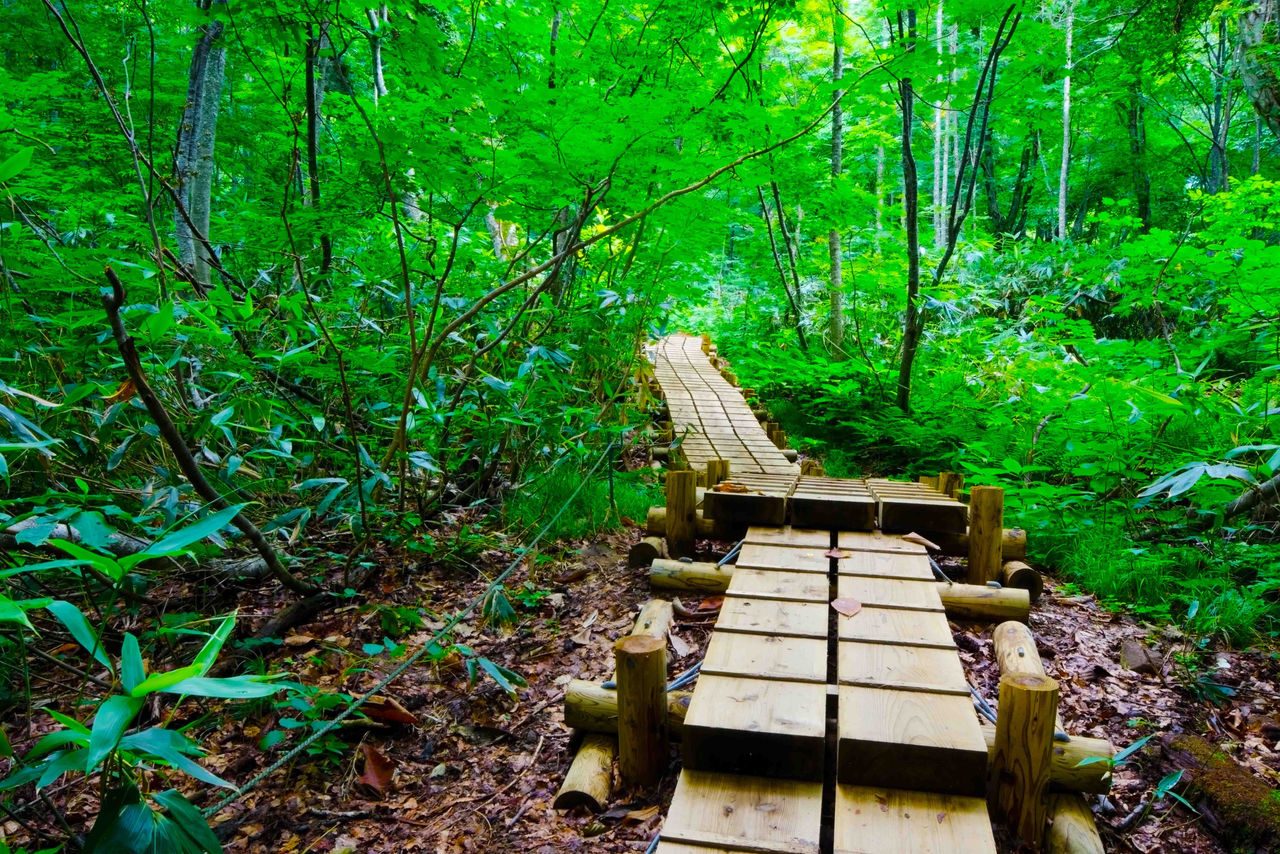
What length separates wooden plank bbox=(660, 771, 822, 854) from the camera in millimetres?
1776

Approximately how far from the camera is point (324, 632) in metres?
3.22

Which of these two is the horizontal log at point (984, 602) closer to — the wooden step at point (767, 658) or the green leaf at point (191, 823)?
the wooden step at point (767, 658)

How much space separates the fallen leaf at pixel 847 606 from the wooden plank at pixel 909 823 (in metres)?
0.93

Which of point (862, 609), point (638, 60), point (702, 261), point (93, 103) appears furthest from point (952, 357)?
→ point (93, 103)

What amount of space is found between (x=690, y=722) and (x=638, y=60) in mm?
4743

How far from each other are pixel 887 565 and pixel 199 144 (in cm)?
487

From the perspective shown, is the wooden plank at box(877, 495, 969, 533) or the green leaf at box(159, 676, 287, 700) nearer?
the green leaf at box(159, 676, 287, 700)

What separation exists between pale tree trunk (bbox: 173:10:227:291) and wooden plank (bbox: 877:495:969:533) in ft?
13.9

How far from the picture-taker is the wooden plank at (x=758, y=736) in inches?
79.1

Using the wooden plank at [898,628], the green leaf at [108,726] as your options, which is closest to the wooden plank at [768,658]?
the wooden plank at [898,628]

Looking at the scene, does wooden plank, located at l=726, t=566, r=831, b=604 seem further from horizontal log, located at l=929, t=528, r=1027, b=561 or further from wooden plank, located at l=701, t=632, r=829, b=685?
horizontal log, located at l=929, t=528, r=1027, b=561

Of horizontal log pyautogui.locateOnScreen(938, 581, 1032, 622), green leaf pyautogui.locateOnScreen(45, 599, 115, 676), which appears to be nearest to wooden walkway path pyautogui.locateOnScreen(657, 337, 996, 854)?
horizontal log pyautogui.locateOnScreen(938, 581, 1032, 622)

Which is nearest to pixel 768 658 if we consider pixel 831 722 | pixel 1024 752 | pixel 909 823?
pixel 831 722

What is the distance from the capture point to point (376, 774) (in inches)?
97.9
